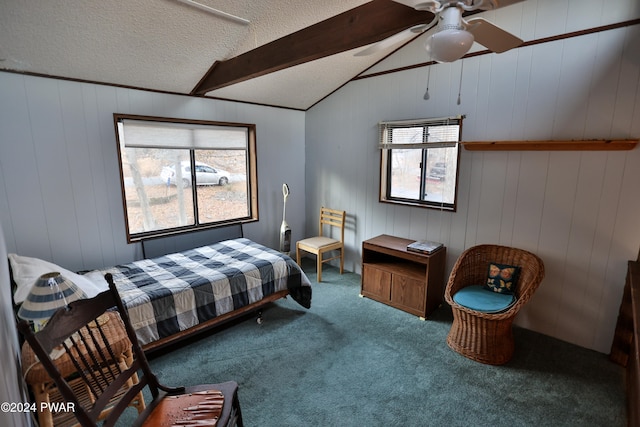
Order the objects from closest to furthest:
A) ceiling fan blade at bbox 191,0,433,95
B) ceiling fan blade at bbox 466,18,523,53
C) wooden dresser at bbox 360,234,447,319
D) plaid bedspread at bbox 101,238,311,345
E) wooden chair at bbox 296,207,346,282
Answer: ceiling fan blade at bbox 466,18,523,53 < ceiling fan blade at bbox 191,0,433,95 < plaid bedspread at bbox 101,238,311,345 < wooden dresser at bbox 360,234,447,319 < wooden chair at bbox 296,207,346,282

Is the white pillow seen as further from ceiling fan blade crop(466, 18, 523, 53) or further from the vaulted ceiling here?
ceiling fan blade crop(466, 18, 523, 53)

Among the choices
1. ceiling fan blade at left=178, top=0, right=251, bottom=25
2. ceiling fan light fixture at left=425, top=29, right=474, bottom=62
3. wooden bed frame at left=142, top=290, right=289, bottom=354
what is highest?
ceiling fan blade at left=178, top=0, right=251, bottom=25

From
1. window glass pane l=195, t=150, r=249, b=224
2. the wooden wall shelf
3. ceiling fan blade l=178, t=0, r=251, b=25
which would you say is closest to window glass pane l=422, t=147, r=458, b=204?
the wooden wall shelf

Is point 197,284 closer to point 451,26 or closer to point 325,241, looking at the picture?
point 325,241

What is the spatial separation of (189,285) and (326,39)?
220cm

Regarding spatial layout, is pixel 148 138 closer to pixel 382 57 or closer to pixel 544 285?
pixel 382 57

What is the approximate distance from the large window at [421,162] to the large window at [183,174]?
175cm

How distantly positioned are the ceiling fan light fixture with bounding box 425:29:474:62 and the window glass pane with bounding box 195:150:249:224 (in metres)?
3.09

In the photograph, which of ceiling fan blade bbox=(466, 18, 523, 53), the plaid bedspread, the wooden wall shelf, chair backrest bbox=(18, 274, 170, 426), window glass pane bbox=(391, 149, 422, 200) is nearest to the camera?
chair backrest bbox=(18, 274, 170, 426)

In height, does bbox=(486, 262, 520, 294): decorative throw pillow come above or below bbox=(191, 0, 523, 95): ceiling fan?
below

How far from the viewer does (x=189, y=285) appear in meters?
2.67

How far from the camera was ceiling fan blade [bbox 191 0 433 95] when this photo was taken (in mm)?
1908

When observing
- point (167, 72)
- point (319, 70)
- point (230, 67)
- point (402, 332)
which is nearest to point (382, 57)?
point (319, 70)

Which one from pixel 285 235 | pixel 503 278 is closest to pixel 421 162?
pixel 503 278
